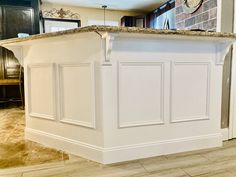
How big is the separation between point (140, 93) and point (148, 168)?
58cm

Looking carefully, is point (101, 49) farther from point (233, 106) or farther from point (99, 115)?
point (233, 106)

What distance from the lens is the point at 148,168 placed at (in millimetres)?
1661

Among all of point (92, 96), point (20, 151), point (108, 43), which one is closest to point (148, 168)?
point (92, 96)

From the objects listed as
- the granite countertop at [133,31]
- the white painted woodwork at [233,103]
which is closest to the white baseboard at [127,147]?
the white painted woodwork at [233,103]

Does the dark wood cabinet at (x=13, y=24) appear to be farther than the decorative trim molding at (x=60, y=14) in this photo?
No

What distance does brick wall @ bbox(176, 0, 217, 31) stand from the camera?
2244 mm

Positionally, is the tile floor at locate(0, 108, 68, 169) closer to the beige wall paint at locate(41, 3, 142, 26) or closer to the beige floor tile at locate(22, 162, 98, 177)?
the beige floor tile at locate(22, 162, 98, 177)

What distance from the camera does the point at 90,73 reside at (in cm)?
176

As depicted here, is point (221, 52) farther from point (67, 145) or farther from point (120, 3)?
point (120, 3)

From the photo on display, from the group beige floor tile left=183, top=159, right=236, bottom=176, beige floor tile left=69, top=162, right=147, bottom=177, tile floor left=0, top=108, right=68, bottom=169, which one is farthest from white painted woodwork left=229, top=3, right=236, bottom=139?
tile floor left=0, top=108, right=68, bottom=169

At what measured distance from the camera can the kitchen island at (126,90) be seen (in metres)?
1.73

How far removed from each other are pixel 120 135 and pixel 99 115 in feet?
0.78

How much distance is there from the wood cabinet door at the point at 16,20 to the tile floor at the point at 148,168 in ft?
10.9

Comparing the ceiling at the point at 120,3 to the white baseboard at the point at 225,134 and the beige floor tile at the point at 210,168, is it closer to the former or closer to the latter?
the white baseboard at the point at 225,134
